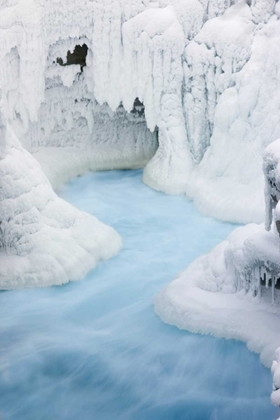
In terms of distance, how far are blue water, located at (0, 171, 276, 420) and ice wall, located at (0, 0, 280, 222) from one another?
213 cm

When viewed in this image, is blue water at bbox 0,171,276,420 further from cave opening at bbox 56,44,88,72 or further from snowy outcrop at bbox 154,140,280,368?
cave opening at bbox 56,44,88,72

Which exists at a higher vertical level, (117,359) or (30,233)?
(30,233)

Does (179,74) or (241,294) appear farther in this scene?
(179,74)

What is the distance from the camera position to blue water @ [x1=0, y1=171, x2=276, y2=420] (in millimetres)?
4996

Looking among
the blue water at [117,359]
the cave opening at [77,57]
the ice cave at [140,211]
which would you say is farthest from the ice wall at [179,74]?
the blue water at [117,359]

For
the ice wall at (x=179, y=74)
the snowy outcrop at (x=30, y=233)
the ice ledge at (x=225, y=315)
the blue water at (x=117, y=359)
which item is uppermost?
the ice wall at (x=179, y=74)

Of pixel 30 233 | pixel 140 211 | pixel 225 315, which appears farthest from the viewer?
pixel 140 211

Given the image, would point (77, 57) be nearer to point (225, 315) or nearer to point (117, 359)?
point (225, 315)

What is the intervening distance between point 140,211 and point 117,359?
4.06m

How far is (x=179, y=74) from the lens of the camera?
961 cm

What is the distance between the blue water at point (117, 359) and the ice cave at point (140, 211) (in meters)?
0.02

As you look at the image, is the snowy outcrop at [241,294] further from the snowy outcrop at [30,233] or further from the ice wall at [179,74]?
the ice wall at [179,74]

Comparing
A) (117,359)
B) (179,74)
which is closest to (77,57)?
(179,74)

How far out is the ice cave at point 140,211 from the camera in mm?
5285
